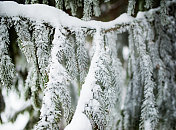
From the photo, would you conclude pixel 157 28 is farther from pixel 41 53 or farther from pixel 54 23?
pixel 41 53

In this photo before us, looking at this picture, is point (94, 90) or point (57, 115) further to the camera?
point (94, 90)

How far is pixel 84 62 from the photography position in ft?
3.37

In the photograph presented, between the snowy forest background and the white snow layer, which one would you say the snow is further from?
the white snow layer

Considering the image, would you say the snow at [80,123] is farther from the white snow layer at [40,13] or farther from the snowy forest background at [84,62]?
the white snow layer at [40,13]

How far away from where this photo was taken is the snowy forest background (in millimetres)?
710

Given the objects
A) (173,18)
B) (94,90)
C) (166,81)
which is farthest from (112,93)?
(173,18)

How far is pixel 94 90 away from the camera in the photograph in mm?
746

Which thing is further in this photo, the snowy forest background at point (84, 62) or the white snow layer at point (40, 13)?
the white snow layer at point (40, 13)

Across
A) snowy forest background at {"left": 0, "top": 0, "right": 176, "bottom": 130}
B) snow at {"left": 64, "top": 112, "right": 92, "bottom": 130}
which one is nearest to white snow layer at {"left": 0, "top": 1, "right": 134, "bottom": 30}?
snowy forest background at {"left": 0, "top": 0, "right": 176, "bottom": 130}

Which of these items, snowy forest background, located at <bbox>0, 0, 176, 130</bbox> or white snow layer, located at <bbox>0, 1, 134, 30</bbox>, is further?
white snow layer, located at <bbox>0, 1, 134, 30</bbox>

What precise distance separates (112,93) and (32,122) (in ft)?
3.99

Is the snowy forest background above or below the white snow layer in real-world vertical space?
below

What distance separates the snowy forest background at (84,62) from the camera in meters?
0.71

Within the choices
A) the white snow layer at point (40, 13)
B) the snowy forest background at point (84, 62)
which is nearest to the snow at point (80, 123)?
the snowy forest background at point (84, 62)
